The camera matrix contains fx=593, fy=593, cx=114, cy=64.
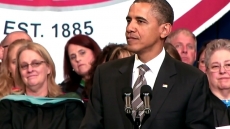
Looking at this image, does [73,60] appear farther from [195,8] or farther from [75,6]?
[195,8]

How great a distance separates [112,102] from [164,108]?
0.26 m

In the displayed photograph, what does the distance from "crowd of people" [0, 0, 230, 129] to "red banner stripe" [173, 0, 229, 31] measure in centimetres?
15

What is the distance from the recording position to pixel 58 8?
5.18m

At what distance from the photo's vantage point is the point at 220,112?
3.81 meters

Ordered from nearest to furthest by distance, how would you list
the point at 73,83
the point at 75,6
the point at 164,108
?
the point at 164,108 → the point at 73,83 → the point at 75,6

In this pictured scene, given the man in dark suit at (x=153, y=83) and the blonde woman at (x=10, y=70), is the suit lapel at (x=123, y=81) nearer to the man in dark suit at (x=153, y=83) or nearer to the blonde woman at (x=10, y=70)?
the man in dark suit at (x=153, y=83)

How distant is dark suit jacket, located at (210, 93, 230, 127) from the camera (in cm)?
377

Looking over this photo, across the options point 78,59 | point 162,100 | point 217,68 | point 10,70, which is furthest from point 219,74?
point 10,70

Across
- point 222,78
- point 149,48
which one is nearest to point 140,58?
point 149,48

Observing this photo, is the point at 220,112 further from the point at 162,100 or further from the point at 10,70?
the point at 10,70

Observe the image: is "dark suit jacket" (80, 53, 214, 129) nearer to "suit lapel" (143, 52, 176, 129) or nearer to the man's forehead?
"suit lapel" (143, 52, 176, 129)

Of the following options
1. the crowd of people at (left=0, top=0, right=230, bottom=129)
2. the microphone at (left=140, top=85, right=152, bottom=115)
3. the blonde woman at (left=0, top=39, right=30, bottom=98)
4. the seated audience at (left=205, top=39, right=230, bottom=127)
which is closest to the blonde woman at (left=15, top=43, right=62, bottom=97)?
the crowd of people at (left=0, top=0, right=230, bottom=129)

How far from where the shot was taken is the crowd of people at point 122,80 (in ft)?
9.17

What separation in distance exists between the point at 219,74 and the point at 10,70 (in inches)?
61.5
